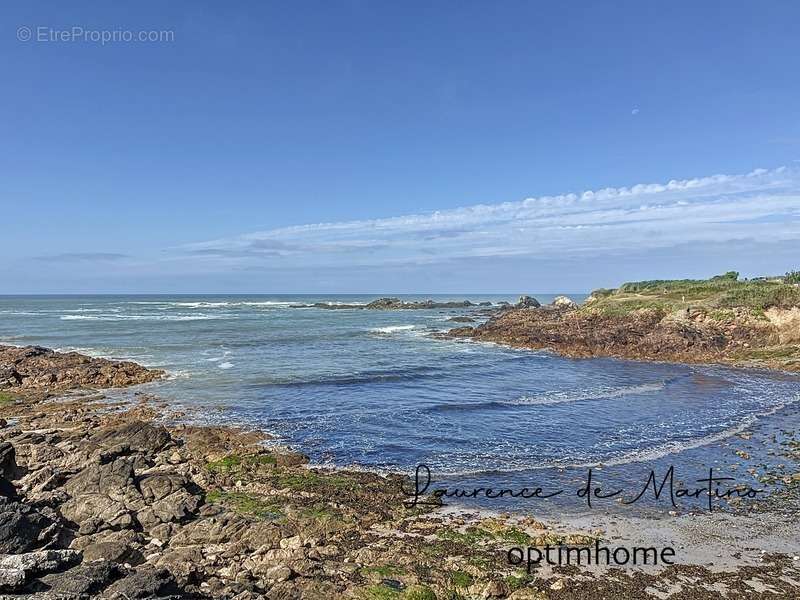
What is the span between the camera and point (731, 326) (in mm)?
40531

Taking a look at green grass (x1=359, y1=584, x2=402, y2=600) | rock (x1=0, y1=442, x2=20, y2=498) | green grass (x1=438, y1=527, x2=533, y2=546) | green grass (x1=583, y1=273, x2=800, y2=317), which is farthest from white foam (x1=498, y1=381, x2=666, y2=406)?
green grass (x1=583, y1=273, x2=800, y2=317)

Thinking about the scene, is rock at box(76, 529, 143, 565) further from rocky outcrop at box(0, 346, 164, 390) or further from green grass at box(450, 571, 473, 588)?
rocky outcrop at box(0, 346, 164, 390)

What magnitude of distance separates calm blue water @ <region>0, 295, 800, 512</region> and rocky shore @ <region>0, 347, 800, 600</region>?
2.89 metres

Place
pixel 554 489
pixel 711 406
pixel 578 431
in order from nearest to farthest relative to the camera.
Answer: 1. pixel 554 489
2. pixel 578 431
3. pixel 711 406

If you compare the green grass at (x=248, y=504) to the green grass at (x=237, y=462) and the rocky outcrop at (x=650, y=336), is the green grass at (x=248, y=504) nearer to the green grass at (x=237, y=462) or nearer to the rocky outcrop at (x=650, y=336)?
the green grass at (x=237, y=462)

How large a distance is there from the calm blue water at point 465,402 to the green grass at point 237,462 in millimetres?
1480

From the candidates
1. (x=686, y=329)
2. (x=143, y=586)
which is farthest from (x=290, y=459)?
(x=686, y=329)

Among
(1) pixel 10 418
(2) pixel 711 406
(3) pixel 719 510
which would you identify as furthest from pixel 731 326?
(1) pixel 10 418

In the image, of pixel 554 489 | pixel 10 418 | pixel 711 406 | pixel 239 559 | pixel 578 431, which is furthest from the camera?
pixel 711 406

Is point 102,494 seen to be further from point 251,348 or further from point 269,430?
point 251,348

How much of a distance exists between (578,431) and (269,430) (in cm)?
1133

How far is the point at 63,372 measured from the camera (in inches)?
1129

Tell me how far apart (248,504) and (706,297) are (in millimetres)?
49471

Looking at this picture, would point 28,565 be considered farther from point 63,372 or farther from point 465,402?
point 63,372
